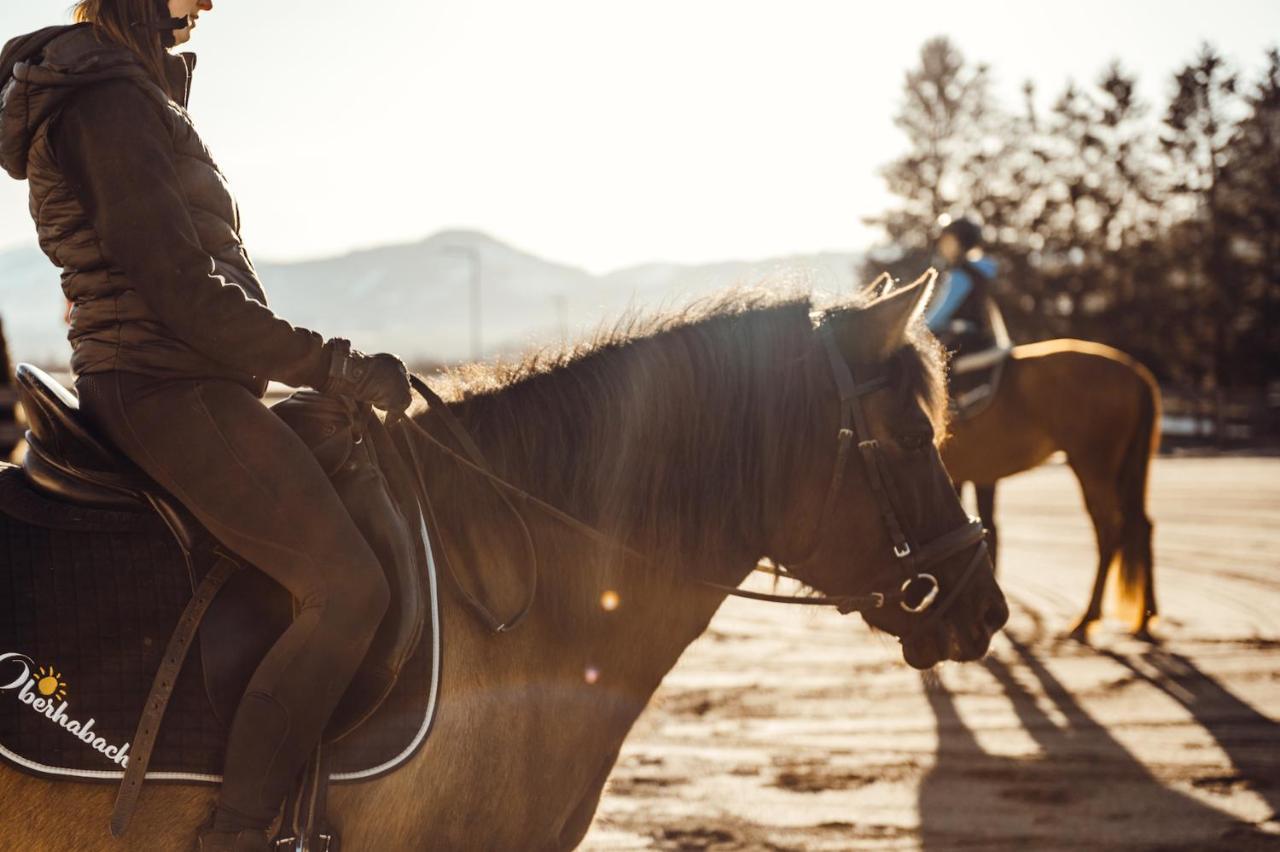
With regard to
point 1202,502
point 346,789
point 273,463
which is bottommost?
point 1202,502

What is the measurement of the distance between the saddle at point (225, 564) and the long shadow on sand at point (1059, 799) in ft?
9.99

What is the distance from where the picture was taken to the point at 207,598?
7.23ft

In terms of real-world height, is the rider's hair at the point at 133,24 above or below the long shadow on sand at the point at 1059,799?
above

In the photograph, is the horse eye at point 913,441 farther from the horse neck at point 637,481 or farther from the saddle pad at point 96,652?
the saddle pad at point 96,652

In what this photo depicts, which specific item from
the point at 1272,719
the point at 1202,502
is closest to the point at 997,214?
the point at 1202,502

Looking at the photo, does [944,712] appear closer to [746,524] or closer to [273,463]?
[746,524]

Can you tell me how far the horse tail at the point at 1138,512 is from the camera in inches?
316

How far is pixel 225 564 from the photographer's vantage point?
223 cm

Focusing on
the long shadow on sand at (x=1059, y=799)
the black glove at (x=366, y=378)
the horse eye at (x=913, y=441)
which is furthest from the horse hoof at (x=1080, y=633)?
the black glove at (x=366, y=378)

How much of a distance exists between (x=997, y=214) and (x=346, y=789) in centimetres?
4282

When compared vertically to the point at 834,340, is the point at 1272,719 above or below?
below

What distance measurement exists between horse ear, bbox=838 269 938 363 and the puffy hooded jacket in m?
1.42

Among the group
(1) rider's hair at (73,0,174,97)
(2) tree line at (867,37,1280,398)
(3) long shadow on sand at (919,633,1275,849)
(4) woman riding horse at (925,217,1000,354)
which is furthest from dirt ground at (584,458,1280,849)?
(2) tree line at (867,37,1280,398)

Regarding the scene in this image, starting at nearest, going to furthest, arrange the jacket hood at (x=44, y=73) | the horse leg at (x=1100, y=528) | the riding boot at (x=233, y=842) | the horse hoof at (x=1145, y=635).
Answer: the jacket hood at (x=44, y=73) < the riding boot at (x=233, y=842) < the horse hoof at (x=1145, y=635) < the horse leg at (x=1100, y=528)
